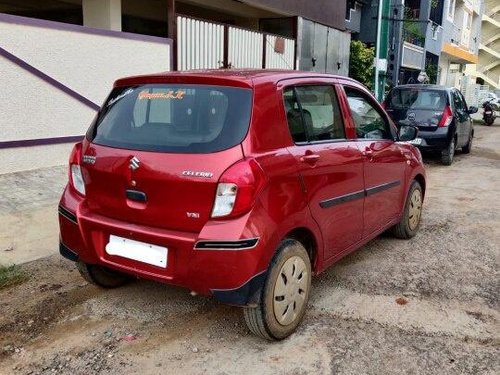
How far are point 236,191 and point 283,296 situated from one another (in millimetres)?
788

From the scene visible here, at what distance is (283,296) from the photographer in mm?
3158

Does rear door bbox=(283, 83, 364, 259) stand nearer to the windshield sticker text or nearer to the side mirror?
the windshield sticker text

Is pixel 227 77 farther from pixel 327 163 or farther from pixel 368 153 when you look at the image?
pixel 368 153

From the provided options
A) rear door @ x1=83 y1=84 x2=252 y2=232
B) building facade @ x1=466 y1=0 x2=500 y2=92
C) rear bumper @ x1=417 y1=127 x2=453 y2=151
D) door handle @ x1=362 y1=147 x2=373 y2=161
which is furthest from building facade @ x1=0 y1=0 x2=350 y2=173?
building facade @ x1=466 y1=0 x2=500 y2=92

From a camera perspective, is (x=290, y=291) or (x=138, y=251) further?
(x=290, y=291)

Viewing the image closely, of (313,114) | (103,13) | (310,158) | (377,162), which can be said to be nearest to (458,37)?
(103,13)

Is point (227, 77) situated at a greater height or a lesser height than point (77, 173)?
greater

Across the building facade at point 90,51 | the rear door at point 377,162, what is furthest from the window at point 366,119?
the building facade at point 90,51

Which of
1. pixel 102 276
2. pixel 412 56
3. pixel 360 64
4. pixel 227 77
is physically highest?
pixel 412 56

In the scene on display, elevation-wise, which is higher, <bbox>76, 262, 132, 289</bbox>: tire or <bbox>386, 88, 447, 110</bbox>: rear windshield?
<bbox>386, 88, 447, 110</bbox>: rear windshield

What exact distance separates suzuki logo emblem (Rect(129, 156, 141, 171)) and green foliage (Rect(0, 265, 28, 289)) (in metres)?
1.77

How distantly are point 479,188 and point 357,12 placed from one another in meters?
16.0

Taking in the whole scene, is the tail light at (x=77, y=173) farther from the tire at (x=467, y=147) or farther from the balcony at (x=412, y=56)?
the balcony at (x=412, y=56)

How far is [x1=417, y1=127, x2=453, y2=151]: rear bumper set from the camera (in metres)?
9.99
